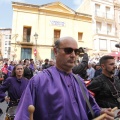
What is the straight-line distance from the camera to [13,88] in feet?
16.2

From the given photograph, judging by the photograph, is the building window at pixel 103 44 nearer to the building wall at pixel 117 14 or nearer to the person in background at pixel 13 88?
the building wall at pixel 117 14

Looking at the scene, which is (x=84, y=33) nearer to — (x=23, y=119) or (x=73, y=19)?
(x=73, y=19)

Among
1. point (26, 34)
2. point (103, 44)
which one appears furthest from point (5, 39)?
point (103, 44)

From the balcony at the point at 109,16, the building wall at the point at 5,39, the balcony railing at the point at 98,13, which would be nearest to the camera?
the balcony railing at the point at 98,13

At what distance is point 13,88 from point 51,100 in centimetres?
318

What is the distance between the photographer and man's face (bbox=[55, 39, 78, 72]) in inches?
86.7

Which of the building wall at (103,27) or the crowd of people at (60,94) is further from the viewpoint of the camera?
the building wall at (103,27)

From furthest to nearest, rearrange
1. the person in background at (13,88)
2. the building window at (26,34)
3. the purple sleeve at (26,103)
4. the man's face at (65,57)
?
the building window at (26,34), the person in background at (13,88), the man's face at (65,57), the purple sleeve at (26,103)

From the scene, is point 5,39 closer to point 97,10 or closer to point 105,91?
point 97,10

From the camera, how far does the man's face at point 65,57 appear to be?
2.20 metres

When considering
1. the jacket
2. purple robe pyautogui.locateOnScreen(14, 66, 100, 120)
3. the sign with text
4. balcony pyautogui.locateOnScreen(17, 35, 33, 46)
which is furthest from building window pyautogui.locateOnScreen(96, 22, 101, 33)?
purple robe pyautogui.locateOnScreen(14, 66, 100, 120)

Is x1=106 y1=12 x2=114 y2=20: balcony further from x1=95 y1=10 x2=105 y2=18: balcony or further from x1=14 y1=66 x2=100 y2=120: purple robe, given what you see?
x1=14 y1=66 x2=100 y2=120: purple robe

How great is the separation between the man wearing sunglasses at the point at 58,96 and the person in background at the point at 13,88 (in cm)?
286

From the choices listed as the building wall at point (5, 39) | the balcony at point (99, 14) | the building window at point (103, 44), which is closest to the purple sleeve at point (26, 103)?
the building window at point (103, 44)
